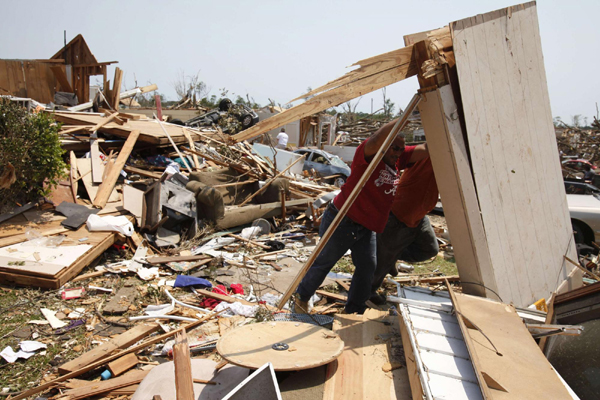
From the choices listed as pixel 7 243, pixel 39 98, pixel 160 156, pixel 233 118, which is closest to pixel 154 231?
pixel 7 243

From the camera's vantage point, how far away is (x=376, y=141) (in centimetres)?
333

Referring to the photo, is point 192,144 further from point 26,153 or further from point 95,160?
point 26,153

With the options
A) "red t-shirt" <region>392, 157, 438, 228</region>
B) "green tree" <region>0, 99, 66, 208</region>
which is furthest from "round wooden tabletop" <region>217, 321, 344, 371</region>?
"green tree" <region>0, 99, 66, 208</region>

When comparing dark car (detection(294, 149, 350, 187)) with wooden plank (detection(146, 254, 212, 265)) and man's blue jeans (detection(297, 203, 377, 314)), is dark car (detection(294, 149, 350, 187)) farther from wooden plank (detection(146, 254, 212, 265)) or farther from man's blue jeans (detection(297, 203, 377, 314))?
man's blue jeans (detection(297, 203, 377, 314))

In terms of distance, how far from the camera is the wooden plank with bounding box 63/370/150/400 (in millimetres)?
2885

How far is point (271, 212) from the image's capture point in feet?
30.0

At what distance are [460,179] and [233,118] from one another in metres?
14.7

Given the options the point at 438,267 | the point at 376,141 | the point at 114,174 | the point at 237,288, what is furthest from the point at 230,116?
the point at 376,141

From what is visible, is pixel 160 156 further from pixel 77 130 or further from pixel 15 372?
pixel 15 372

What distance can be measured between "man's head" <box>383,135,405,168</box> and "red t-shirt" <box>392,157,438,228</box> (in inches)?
15.6

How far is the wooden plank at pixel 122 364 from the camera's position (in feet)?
10.8

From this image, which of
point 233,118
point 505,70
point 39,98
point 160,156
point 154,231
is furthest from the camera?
point 233,118

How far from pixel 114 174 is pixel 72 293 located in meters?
3.95

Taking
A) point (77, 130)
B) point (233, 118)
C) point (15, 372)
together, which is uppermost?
point (233, 118)
